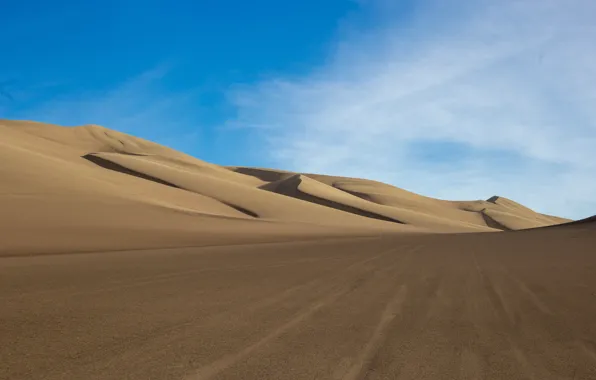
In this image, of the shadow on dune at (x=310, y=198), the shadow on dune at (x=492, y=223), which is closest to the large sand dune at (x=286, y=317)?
the shadow on dune at (x=310, y=198)

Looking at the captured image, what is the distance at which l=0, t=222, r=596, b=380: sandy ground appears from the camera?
13.0 ft

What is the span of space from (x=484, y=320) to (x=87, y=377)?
449 cm

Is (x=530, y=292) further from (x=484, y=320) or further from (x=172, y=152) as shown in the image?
(x=172, y=152)

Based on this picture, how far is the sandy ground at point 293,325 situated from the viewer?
13.0 feet

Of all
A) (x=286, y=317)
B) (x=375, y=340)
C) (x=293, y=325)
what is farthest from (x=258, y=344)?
(x=286, y=317)

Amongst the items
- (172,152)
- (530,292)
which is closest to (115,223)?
(530,292)

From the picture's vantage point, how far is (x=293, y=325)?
5.52 metres

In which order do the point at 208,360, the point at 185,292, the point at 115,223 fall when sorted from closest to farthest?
Result: the point at 208,360 → the point at 185,292 → the point at 115,223

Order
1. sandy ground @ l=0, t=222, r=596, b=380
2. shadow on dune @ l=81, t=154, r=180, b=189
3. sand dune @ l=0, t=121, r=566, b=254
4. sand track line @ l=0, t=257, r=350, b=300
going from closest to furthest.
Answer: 1. sandy ground @ l=0, t=222, r=596, b=380
2. sand track line @ l=0, t=257, r=350, b=300
3. sand dune @ l=0, t=121, r=566, b=254
4. shadow on dune @ l=81, t=154, r=180, b=189

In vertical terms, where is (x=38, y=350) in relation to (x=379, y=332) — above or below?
below

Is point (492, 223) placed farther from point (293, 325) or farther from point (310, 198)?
point (293, 325)

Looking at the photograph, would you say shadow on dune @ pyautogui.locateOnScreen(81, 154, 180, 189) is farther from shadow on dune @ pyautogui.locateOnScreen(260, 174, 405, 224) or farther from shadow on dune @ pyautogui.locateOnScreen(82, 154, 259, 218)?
shadow on dune @ pyautogui.locateOnScreen(260, 174, 405, 224)

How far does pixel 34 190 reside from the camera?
30375 millimetres

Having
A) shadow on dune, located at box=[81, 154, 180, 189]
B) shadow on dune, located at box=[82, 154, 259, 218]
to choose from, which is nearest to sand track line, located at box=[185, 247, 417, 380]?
shadow on dune, located at box=[82, 154, 259, 218]
